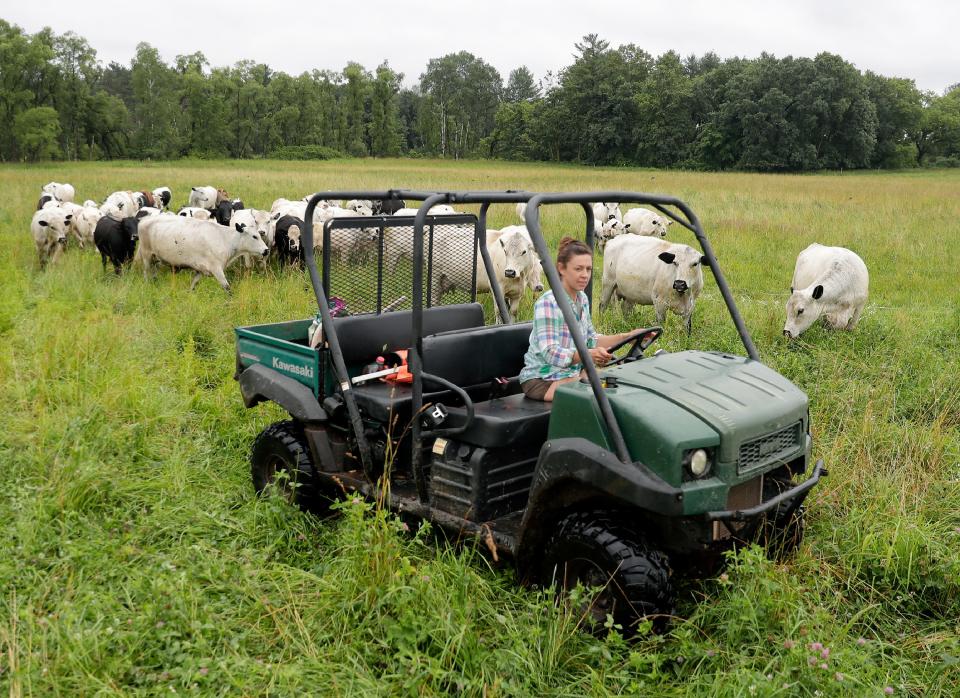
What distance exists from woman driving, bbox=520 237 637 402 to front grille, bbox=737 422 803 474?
95 cm

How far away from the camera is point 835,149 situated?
70.6 meters

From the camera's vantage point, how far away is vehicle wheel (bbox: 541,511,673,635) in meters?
3.68

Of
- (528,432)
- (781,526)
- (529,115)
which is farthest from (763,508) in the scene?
(529,115)

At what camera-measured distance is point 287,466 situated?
218 inches

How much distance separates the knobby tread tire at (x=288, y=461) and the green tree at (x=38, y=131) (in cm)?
6565

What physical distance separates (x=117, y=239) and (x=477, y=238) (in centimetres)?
1115

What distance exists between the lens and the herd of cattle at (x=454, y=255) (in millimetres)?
6738

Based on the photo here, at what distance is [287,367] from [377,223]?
1199 millimetres

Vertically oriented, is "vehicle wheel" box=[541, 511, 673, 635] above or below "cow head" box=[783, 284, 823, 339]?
below

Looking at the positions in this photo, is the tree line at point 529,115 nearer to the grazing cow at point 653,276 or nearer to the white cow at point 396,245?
the grazing cow at point 653,276

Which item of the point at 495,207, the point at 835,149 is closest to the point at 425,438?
the point at 495,207

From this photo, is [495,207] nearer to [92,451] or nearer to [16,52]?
[92,451]

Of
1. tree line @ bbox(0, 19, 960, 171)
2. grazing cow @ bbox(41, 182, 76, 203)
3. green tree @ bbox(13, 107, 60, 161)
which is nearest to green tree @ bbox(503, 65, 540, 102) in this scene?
tree line @ bbox(0, 19, 960, 171)

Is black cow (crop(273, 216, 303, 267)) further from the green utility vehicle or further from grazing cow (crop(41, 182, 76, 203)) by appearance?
grazing cow (crop(41, 182, 76, 203))
